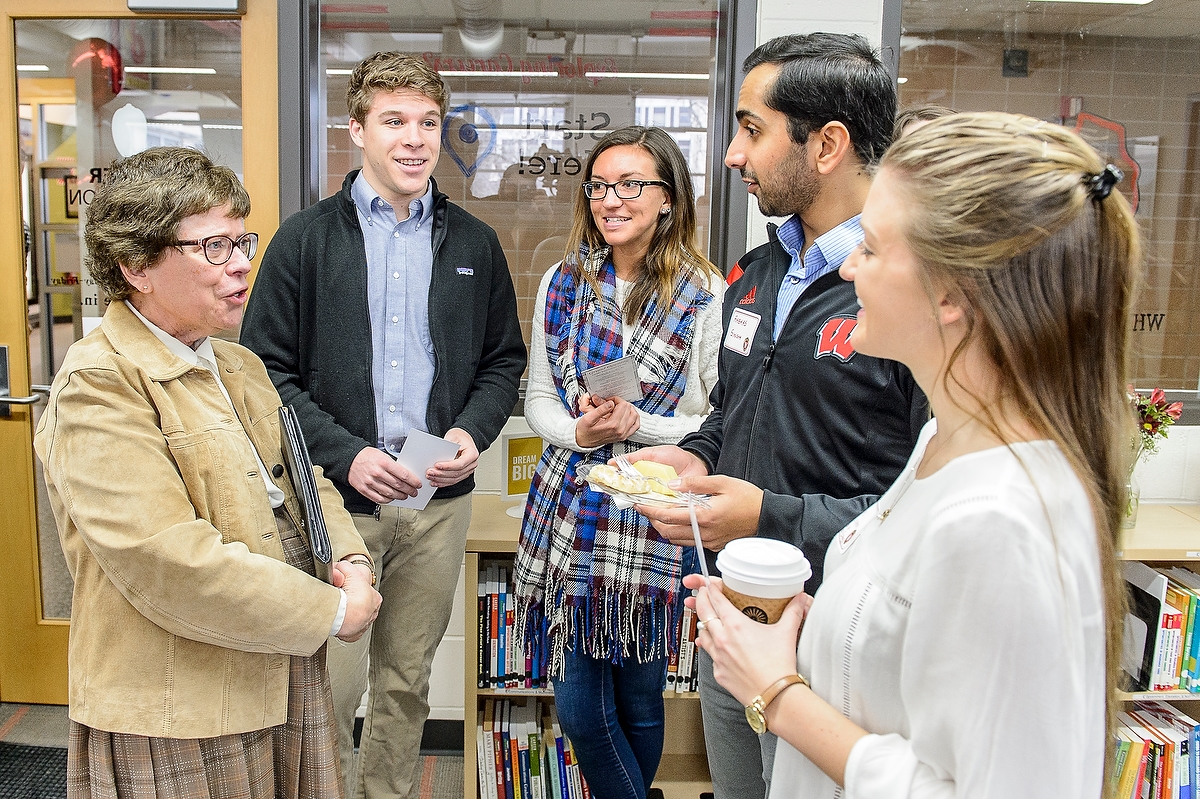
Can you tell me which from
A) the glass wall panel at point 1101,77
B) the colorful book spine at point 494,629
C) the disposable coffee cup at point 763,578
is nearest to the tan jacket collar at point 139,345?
the disposable coffee cup at point 763,578

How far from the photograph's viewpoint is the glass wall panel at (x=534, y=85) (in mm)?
2930

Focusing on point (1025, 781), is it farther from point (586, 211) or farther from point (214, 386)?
point (586, 211)

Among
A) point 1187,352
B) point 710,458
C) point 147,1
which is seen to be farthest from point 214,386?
point 1187,352

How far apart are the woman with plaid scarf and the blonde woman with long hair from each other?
1198 millimetres

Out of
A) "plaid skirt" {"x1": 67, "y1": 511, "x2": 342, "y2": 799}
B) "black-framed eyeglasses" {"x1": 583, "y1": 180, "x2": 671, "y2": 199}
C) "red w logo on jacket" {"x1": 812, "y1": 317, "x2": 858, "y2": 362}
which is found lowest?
"plaid skirt" {"x1": 67, "y1": 511, "x2": 342, "y2": 799}

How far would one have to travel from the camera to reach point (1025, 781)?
2.63 ft

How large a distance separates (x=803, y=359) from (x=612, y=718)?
122cm

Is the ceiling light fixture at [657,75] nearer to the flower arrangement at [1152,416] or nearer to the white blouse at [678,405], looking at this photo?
the white blouse at [678,405]

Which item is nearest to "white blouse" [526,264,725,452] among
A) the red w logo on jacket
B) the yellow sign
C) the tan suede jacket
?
the yellow sign

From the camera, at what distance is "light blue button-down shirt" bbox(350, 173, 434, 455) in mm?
2285

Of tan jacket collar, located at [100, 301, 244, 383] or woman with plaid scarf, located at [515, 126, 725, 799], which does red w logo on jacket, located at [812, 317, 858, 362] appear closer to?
woman with plaid scarf, located at [515, 126, 725, 799]

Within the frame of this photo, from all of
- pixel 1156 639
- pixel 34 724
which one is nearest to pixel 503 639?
pixel 34 724

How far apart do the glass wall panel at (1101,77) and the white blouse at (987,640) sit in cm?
245

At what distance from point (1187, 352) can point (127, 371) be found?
3.31 m
